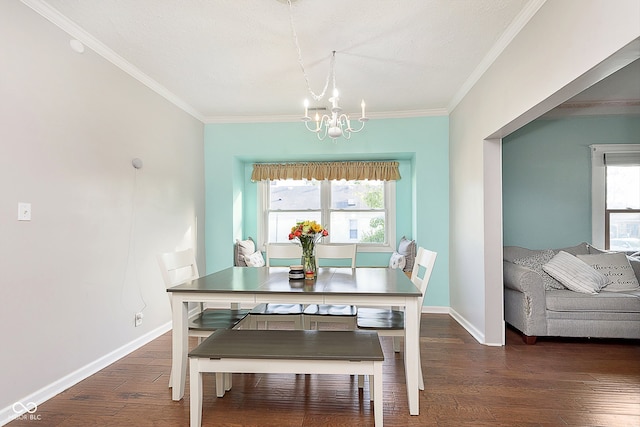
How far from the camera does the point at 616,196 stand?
4.28 meters

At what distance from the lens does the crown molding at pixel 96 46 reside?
2.29 meters

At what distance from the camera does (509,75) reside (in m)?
Result: 2.78

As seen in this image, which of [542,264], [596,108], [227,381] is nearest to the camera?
[227,381]

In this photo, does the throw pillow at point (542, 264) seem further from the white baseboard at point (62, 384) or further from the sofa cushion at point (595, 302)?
the white baseboard at point (62, 384)

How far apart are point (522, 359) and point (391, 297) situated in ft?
5.49

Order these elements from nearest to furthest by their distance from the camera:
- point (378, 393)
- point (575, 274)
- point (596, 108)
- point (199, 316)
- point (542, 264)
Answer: point (378, 393) < point (199, 316) < point (575, 274) < point (542, 264) < point (596, 108)

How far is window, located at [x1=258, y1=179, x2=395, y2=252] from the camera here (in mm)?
5129

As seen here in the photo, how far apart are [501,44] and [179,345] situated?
3.15 metres

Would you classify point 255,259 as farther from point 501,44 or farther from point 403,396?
point 501,44

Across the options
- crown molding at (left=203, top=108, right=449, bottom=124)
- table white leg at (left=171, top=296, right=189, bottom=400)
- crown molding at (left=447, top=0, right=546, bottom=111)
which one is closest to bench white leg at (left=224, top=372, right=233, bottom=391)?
table white leg at (left=171, top=296, right=189, bottom=400)

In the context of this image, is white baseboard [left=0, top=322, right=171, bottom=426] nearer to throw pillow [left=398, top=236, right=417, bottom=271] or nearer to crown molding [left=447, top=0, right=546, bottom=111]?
throw pillow [left=398, top=236, right=417, bottom=271]

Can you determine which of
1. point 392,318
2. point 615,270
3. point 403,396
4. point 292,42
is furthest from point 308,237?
point 615,270

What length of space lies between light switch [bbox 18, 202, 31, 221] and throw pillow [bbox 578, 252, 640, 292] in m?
4.64

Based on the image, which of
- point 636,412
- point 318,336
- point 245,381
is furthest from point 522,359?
point 245,381
